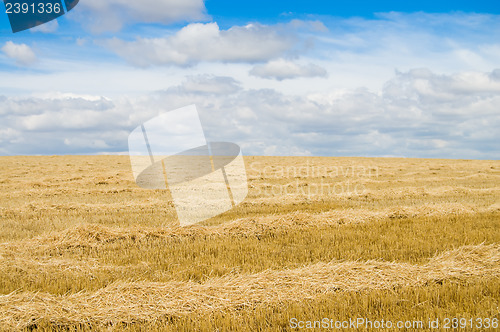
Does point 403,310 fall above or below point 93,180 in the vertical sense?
below

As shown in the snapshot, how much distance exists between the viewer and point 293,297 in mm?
4520

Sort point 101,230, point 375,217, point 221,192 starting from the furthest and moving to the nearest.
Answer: point 221,192
point 375,217
point 101,230

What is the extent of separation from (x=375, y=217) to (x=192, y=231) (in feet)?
14.9

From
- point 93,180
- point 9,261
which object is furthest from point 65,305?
point 93,180

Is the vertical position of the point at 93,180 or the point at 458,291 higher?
the point at 93,180

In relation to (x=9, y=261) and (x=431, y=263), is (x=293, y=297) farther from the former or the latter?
(x=9, y=261)

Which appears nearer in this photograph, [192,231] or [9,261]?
[9,261]

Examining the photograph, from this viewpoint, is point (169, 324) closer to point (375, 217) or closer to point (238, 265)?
point (238, 265)

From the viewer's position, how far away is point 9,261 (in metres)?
6.00

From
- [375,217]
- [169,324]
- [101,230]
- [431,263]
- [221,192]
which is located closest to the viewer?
[169,324]

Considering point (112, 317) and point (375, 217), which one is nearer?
point (112, 317)

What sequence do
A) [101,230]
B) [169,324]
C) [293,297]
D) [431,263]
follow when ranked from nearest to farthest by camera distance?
1. [169,324]
2. [293,297]
3. [431,263]
4. [101,230]

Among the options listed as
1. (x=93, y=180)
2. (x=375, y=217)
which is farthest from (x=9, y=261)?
(x=93, y=180)

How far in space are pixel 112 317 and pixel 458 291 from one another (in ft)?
13.0
